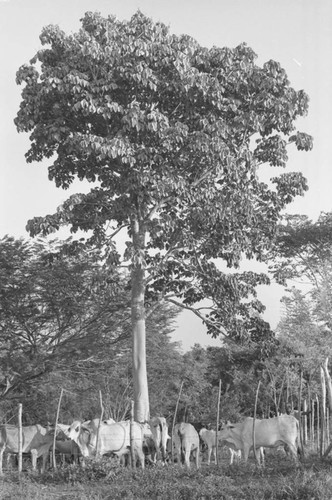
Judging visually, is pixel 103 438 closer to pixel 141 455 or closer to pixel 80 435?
pixel 80 435

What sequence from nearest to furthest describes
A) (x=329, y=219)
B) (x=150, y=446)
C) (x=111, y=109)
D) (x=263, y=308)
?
1. (x=150, y=446)
2. (x=111, y=109)
3. (x=263, y=308)
4. (x=329, y=219)

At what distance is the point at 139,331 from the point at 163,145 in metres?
4.81

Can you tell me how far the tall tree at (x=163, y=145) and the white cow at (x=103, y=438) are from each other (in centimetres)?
279

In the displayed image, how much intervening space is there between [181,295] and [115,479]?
8443 millimetres

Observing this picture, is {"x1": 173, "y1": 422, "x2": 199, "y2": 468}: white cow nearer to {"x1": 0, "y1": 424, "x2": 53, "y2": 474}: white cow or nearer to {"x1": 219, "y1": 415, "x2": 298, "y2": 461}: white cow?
{"x1": 219, "y1": 415, "x2": 298, "y2": 461}: white cow

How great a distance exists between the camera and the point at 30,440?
1463 cm

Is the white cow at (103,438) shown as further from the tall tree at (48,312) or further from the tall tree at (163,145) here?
the tall tree at (48,312)

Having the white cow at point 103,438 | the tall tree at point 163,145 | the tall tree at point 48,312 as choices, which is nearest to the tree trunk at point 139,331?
the tall tree at point 163,145

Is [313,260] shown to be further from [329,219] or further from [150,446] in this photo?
[150,446]

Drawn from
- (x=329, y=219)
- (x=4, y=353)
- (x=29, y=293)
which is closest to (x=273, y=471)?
(x=29, y=293)

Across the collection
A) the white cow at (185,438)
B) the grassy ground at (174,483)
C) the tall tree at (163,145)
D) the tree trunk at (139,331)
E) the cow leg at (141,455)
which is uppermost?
the tall tree at (163,145)

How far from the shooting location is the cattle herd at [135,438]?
46.3 feet

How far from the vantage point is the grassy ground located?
9664 millimetres

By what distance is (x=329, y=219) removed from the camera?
28.2 metres
